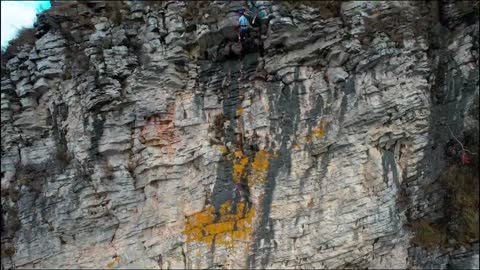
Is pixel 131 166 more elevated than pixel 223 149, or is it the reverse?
pixel 223 149

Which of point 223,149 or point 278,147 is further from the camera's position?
point 223,149

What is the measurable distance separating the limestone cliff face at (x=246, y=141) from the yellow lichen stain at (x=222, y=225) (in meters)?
0.04

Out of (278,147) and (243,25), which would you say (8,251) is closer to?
(278,147)

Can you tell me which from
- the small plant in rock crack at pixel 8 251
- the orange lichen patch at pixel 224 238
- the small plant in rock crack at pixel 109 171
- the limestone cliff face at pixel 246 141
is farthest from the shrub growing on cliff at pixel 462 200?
the small plant in rock crack at pixel 8 251

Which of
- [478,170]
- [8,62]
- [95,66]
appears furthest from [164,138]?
[478,170]

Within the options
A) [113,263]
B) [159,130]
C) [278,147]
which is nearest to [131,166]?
[159,130]

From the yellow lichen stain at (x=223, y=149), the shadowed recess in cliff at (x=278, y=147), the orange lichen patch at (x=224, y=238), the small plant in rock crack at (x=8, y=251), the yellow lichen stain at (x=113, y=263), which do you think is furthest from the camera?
the small plant in rock crack at (x=8, y=251)

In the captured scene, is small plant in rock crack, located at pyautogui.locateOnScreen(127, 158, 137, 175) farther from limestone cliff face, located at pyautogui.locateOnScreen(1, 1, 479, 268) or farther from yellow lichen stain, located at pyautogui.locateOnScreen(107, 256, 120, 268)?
yellow lichen stain, located at pyautogui.locateOnScreen(107, 256, 120, 268)

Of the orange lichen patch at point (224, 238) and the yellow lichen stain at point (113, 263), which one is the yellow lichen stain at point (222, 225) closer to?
the orange lichen patch at point (224, 238)

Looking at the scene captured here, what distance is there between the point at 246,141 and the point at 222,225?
208 cm

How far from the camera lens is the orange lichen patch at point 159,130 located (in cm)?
1018

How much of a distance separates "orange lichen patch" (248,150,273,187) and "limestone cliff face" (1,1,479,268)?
3cm

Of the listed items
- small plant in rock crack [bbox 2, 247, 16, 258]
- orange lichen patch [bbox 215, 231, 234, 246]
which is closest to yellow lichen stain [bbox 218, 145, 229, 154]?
orange lichen patch [bbox 215, 231, 234, 246]

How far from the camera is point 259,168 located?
9695mm
